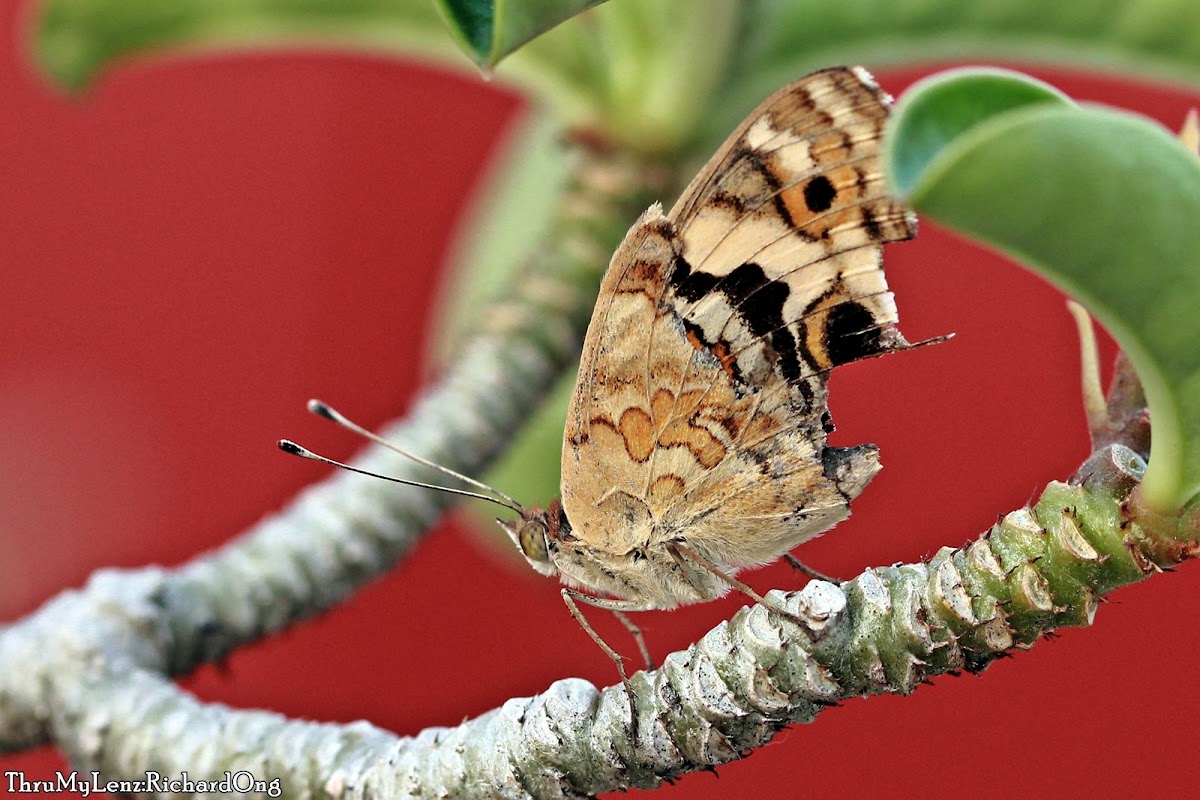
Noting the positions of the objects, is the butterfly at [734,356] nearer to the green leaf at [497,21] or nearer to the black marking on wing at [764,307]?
the black marking on wing at [764,307]

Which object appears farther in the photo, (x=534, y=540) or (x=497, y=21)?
(x=534, y=540)

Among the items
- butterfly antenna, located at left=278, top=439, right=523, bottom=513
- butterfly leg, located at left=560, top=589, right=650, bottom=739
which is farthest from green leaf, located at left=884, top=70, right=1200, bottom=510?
butterfly antenna, located at left=278, top=439, right=523, bottom=513

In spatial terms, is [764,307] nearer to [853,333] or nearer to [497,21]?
[853,333]

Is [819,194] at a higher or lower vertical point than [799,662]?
higher

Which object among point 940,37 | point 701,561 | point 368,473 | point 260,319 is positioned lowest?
point 701,561

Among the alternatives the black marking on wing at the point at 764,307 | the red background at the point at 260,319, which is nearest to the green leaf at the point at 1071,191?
the black marking on wing at the point at 764,307

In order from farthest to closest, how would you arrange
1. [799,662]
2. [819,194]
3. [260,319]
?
[260,319] → [819,194] → [799,662]

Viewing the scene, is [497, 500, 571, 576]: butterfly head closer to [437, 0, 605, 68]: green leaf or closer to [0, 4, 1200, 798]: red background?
[437, 0, 605, 68]: green leaf

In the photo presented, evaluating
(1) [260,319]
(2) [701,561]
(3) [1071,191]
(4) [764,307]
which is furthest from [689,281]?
(1) [260,319]

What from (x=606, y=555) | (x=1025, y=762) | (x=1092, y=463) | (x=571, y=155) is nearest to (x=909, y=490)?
(x=1025, y=762)
